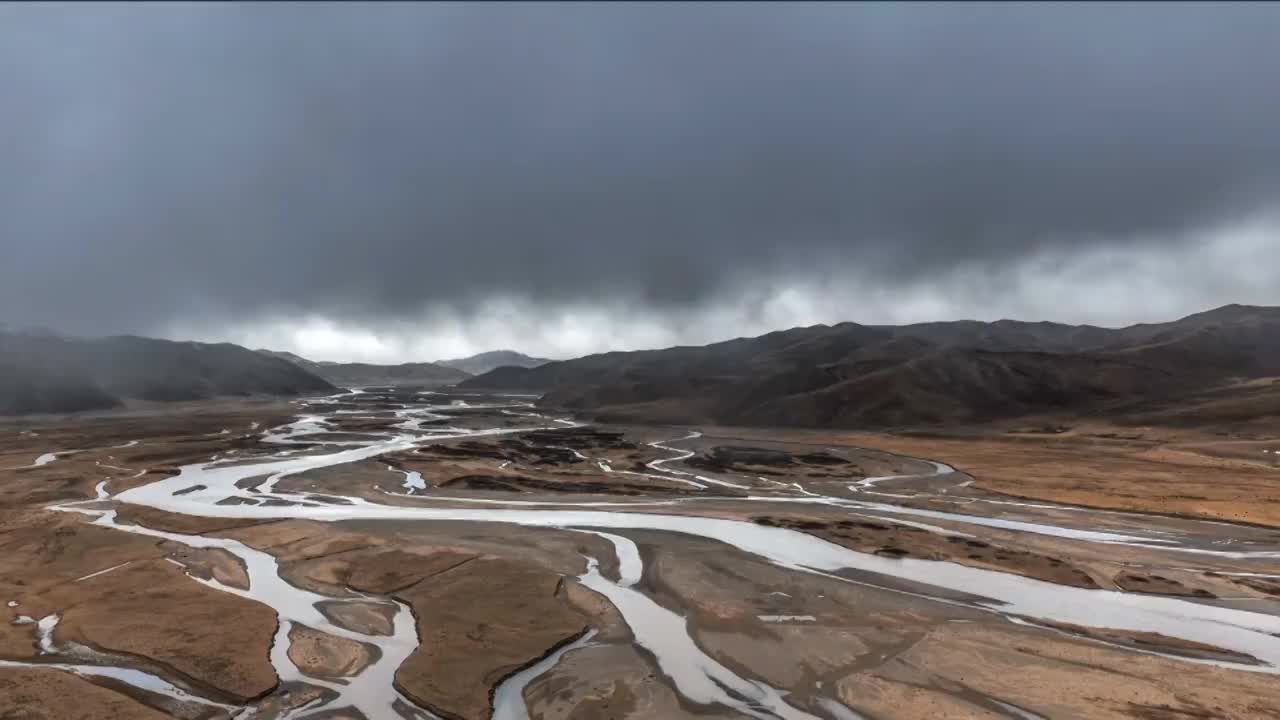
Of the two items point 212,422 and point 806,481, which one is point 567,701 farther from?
point 212,422

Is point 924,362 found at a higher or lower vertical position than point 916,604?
higher

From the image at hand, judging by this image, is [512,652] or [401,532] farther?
[401,532]

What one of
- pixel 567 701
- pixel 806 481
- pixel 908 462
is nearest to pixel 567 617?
pixel 567 701

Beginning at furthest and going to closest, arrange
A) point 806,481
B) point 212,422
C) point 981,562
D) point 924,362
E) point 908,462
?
point 924,362 < point 212,422 < point 908,462 < point 806,481 < point 981,562

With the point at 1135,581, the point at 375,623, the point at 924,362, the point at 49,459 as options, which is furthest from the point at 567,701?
the point at 924,362

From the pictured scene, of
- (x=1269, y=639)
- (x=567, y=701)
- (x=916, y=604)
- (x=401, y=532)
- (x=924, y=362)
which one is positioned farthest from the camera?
(x=924, y=362)

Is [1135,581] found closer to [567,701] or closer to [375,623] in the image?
[567,701]
